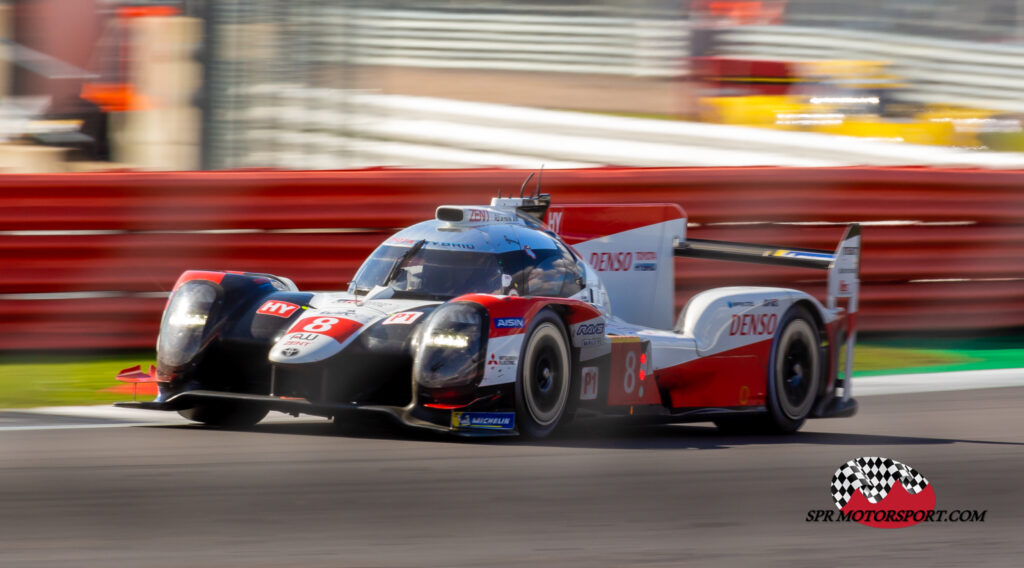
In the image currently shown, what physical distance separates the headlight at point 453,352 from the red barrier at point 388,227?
3.89 meters

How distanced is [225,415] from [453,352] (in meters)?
1.49

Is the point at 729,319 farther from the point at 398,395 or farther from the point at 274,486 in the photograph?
the point at 274,486

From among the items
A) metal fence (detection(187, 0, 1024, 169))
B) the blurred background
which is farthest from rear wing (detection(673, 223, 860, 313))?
metal fence (detection(187, 0, 1024, 169))

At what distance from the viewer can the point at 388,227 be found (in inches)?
396

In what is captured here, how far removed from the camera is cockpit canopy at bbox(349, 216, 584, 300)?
22.8 ft

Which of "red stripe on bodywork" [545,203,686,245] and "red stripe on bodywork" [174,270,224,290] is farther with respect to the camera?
"red stripe on bodywork" [545,203,686,245]

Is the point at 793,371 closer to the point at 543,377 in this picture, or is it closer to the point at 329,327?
the point at 543,377

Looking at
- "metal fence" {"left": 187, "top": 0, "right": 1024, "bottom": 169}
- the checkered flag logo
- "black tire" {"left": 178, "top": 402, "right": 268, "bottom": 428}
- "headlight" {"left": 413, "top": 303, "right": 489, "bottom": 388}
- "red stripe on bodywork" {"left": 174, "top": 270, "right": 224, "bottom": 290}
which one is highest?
"metal fence" {"left": 187, "top": 0, "right": 1024, "bottom": 169}

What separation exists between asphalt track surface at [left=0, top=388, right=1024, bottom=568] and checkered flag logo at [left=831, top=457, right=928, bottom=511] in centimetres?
9

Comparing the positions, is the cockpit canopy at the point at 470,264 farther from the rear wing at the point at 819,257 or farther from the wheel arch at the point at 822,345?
the wheel arch at the point at 822,345

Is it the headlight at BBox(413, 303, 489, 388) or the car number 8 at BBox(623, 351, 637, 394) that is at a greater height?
the headlight at BBox(413, 303, 489, 388)

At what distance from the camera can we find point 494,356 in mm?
6246

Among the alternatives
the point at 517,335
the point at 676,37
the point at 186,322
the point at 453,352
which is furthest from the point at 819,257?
the point at 676,37

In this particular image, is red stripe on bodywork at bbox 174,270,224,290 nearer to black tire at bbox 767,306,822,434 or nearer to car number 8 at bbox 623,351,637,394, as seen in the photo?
car number 8 at bbox 623,351,637,394
